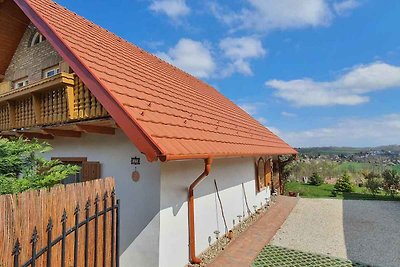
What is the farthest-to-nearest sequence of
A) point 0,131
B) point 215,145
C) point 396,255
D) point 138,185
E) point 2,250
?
point 0,131, point 396,255, point 215,145, point 138,185, point 2,250

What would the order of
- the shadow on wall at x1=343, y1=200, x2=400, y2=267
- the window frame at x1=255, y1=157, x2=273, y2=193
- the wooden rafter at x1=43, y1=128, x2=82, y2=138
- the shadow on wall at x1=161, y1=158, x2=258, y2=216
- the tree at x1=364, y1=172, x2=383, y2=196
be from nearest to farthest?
the shadow on wall at x1=161, y1=158, x2=258, y2=216
the wooden rafter at x1=43, y1=128, x2=82, y2=138
the shadow on wall at x1=343, y1=200, x2=400, y2=267
the window frame at x1=255, y1=157, x2=273, y2=193
the tree at x1=364, y1=172, x2=383, y2=196

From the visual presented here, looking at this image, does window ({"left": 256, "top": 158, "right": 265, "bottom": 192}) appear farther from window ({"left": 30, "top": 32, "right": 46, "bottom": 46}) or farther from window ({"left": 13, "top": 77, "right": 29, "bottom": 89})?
window ({"left": 30, "top": 32, "right": 46, "bottom": 46})

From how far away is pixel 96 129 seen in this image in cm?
651

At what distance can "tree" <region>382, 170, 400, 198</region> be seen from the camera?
1911cm

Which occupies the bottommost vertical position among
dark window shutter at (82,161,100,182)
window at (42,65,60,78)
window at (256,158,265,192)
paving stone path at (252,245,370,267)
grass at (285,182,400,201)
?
grass at (285,182,400,201)

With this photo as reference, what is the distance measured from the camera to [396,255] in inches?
302

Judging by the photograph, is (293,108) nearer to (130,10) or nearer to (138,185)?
(130,10)

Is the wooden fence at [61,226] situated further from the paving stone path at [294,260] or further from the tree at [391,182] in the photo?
the tree at [391,182]

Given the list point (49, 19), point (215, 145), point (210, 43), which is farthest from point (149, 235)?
point (210, 43)

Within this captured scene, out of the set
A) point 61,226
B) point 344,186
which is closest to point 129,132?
point 61,226

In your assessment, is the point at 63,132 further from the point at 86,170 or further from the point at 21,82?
the point at 21,82

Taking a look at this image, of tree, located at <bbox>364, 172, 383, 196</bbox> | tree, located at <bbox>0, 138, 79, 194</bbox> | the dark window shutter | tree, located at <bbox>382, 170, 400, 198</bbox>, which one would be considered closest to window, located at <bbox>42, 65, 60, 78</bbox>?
the dark window shutter

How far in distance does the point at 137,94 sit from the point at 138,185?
1999 millimetres

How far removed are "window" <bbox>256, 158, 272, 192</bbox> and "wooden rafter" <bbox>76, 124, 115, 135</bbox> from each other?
8.16 m
